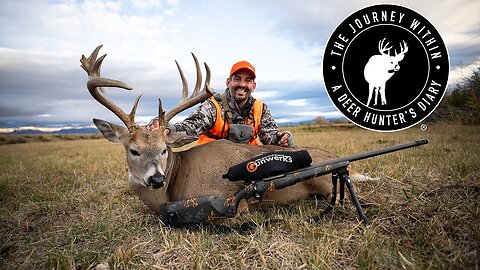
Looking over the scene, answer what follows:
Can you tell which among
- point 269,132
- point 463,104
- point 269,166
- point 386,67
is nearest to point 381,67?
point 386,67

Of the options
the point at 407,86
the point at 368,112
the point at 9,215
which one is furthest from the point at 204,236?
the point at 407,86

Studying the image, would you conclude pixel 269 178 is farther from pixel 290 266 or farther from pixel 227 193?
pixel 290 266

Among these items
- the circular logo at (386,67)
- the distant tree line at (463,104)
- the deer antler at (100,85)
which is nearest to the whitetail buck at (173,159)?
the deer antler at (100,85)

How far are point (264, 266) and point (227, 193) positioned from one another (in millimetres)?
1388

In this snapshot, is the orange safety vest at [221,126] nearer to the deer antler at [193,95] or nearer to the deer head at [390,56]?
the deer antler at [193,95]

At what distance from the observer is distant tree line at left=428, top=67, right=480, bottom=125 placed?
36.0 ft

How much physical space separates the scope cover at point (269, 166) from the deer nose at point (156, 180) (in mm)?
673

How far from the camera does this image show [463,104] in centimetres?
1266

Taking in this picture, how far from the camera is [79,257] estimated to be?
2951mm

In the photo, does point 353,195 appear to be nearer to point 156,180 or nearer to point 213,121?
point 156,180

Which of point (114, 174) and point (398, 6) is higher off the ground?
point (398, 6)

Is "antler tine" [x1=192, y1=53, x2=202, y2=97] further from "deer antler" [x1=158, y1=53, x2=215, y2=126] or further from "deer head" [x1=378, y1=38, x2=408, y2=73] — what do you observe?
"deer head" [x1=378, y1=38, x2=408, y2=73]

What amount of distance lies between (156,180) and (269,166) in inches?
45.6

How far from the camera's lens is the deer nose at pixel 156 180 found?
355 cm
